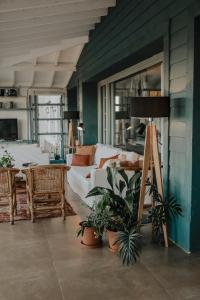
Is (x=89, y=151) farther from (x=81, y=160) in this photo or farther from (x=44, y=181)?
(x=44, y=181)

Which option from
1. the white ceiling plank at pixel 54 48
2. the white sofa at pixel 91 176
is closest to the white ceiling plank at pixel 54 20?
the white ceiling plank at pixel 54 48

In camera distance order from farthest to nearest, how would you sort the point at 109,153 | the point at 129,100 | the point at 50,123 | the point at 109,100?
the point at 50,123 → the point at 109,100 → the point at 109,153 → the point at 129,100

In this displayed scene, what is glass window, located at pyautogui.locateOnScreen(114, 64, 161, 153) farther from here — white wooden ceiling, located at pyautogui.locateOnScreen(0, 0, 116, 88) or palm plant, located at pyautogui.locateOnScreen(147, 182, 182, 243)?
palm plant, located at pyautogui.locateOnScreen(147, 182, 182, 243)

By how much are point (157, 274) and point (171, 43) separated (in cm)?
250

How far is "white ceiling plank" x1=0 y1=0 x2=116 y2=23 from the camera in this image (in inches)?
165

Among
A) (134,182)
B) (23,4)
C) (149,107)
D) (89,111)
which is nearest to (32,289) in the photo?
(134,182)

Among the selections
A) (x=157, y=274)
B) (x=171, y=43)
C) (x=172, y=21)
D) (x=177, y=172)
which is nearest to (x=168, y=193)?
(x=177, y=172)

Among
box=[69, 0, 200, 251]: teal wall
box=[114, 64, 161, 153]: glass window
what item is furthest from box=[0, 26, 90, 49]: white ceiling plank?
box=[69, 0, 200, 251]: teal wall

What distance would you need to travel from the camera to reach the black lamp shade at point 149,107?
11.2ft

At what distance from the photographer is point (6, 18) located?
419 centimetres

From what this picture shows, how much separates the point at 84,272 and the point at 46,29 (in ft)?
14.0

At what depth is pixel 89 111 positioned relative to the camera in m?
8.57

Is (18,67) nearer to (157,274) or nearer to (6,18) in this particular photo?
(6,18)

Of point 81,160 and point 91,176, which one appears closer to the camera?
point 91,176
